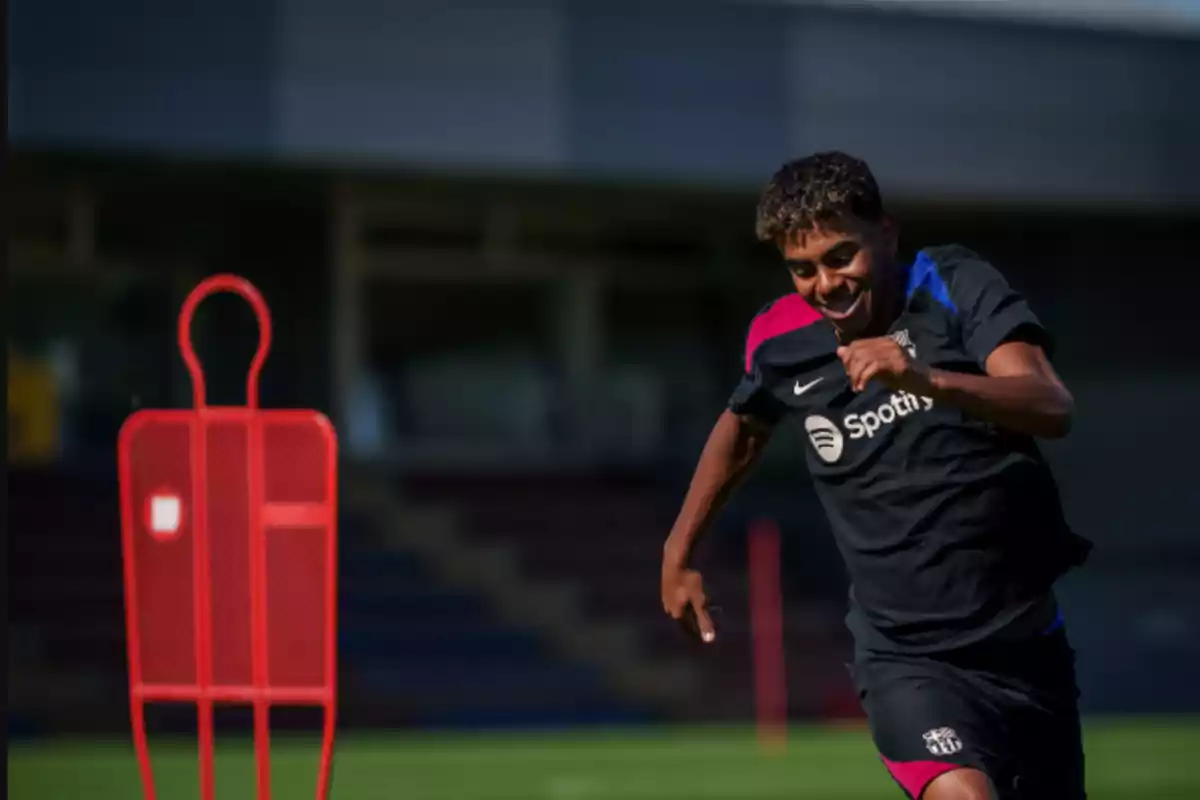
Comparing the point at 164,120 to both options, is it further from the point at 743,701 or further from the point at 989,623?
the point at 989,623

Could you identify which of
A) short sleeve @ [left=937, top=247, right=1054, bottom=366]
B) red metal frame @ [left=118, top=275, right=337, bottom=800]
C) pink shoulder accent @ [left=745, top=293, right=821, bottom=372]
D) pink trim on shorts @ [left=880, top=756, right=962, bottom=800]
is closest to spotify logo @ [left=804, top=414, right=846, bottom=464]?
pink shoulder accent @ [left=745, top=293, right=821, bottom=372]

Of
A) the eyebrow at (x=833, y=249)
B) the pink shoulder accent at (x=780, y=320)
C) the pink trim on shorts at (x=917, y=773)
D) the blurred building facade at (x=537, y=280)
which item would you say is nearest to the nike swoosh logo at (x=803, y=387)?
the pink shoulder accent at (x=780, y=320)

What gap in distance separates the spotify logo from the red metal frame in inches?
58.5

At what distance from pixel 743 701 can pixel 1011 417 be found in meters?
14.5

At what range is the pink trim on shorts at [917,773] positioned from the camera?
4305 millimetres

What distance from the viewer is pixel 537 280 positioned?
21062 mm

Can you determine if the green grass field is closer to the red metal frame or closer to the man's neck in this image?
the red metal frame

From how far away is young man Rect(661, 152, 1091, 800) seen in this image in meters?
4.25

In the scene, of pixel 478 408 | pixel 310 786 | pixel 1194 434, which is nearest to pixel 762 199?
pixel 310 786

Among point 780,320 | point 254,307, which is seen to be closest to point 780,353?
point 780,320

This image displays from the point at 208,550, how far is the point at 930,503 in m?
2.21

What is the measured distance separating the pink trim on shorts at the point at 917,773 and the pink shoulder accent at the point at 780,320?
104 cm

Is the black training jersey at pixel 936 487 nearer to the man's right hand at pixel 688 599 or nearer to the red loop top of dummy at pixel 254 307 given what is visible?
the man's right hand at pixel 688 599

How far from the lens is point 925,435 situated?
436 cm
